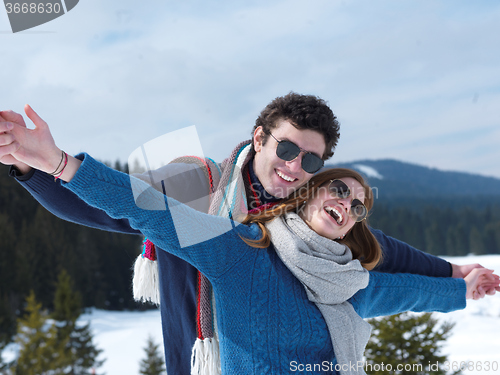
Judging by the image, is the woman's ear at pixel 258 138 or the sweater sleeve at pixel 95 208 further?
the woman's ear at pixel 258 138

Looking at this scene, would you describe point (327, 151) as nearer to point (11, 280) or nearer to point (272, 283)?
point (272, 283)

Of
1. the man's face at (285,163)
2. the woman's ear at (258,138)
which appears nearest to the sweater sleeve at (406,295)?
the man's face at (285,163)

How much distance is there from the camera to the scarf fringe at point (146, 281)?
2.46 meters

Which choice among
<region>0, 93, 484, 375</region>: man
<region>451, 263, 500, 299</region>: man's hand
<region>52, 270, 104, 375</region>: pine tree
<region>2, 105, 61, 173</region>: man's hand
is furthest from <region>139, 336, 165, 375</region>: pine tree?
<region>2, 105, 61, 173</region>: man's hand

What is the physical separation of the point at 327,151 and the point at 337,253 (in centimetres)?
64

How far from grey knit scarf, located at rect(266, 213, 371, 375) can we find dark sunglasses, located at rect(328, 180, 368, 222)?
22 centimetres

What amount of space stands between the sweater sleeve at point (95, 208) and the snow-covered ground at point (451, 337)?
23020 millimetres

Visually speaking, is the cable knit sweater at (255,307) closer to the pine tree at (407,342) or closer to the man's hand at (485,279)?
the man's hand at (485,279)

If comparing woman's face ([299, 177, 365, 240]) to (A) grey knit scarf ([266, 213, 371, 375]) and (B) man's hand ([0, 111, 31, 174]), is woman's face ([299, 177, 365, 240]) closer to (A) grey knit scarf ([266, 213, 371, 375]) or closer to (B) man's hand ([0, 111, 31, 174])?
(A) grey knit scarf ([266, 213, 371, 375])

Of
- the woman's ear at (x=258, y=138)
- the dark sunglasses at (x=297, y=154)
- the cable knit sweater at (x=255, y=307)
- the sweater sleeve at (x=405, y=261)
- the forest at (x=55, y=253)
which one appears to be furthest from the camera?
the forest at (x=55, y=253)

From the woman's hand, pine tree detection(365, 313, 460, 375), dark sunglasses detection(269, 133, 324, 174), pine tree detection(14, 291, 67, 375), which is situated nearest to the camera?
dark sunglasses detection(269, 133, 324, 174)

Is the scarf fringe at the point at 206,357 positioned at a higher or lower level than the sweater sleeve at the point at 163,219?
lower

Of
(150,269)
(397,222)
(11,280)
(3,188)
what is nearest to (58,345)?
(11,280)

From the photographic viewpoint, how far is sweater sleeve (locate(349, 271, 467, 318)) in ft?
8.23
